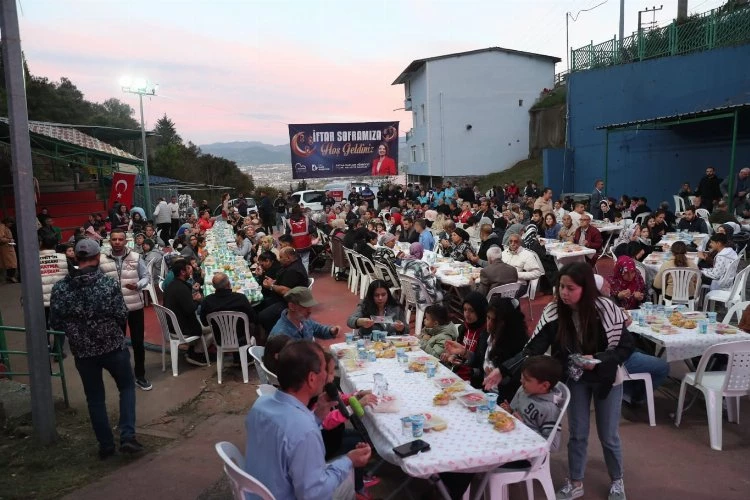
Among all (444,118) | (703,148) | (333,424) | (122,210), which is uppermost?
(444,118)

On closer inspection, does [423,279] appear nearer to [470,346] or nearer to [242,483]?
[470,346]

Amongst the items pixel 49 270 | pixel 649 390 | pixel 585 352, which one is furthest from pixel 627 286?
pixel 49 270

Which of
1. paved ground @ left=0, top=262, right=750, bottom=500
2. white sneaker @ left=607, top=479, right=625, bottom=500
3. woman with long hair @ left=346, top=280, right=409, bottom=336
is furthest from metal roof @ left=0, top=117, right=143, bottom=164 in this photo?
white sneaker @ left=607, top=479, right=625, bottom=500

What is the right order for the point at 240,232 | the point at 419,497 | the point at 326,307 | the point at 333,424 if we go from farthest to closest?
the point at 240,232
the point at 326,307
the point at 419,497
the point at 333,424

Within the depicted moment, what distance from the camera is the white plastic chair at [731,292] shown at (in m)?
6.75

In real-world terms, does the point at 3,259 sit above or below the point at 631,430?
above

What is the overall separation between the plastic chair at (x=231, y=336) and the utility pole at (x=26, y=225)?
1.88 meters

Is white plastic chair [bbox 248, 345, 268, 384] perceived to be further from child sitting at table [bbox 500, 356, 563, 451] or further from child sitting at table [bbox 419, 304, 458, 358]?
child sitting at table [bbox 500, 356, 563, 451]

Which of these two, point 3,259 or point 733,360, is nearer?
point 733,360

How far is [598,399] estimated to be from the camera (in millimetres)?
3439

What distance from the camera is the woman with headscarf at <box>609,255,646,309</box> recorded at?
20.3ft

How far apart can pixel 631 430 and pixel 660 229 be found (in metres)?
6.65

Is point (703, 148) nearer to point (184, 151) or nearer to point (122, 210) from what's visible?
point (122, 210)

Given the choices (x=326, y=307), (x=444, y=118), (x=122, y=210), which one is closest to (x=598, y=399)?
(x=326, y=307)
